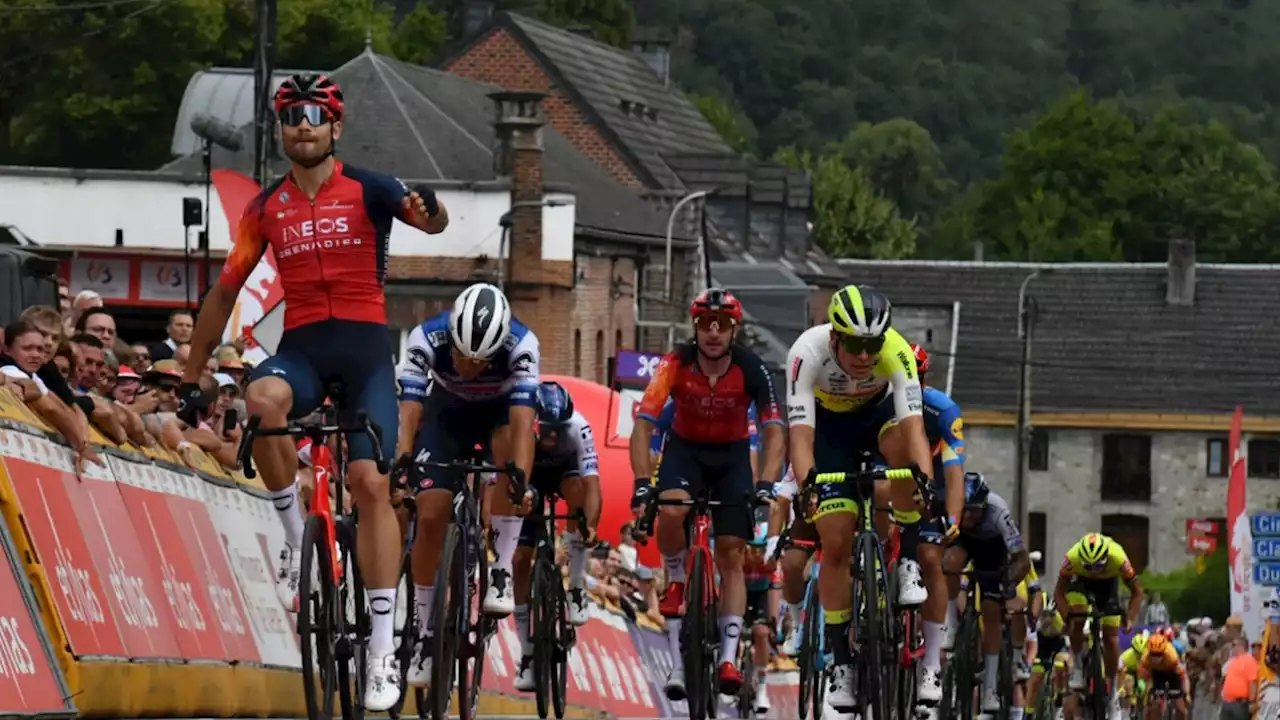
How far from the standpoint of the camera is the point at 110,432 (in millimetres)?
15625

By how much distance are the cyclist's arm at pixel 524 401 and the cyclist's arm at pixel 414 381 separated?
43 centimetres

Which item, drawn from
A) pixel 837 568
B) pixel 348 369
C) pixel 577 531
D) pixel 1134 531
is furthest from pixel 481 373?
pixel 1134 531

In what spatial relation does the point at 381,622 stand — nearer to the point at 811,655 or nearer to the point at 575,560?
the point at 811,655

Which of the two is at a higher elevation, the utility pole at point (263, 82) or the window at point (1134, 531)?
the utility pole at point (263, 82)

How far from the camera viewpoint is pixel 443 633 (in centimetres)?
1408

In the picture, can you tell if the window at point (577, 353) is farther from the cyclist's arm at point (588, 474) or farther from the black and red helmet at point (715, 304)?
the black and red helmet at point (715, 304)

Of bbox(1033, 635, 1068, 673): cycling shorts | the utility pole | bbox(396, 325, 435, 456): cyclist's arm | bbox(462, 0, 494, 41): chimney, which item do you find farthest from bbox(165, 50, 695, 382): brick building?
bbox(396, 325, 435, 456): cyclist's arm

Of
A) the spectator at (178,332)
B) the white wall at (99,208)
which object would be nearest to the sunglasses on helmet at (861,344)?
the spectator at (178,332)

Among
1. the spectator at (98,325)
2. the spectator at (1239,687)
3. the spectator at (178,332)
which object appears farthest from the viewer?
the spectator at (1239,687)

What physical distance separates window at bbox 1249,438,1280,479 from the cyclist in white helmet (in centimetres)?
7537

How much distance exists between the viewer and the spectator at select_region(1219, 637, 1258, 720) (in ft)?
112

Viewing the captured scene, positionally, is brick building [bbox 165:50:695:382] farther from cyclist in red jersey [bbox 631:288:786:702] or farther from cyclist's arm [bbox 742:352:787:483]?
cyclist's arm [bbox 742:352:787:483]

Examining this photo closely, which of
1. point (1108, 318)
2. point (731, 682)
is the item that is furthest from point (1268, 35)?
point (731, 682)

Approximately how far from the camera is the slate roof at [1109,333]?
91188 millimetres
